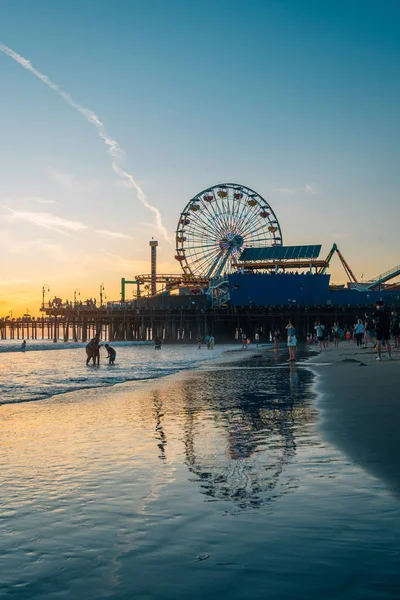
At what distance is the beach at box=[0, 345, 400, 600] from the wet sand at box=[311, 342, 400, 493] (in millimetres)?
73

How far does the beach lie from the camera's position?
11.1ft

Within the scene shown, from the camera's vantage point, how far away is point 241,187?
8388 centimetres

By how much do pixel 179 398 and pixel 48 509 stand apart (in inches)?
337

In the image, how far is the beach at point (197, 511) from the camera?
338 centimetres

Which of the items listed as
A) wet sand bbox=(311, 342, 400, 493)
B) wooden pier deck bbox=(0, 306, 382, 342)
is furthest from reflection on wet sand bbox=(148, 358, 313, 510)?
wooden pier deck bbox=(0, 306, 382, 342)

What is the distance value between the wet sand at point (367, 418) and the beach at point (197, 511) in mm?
73

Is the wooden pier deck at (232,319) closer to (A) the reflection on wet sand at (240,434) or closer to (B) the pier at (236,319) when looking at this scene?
(B) the pier at (236,319)

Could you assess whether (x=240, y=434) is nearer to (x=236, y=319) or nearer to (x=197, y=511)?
(x=197, y=511)

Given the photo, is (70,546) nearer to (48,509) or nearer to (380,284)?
(48,509)

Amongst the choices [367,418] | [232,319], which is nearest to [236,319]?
[232,319]

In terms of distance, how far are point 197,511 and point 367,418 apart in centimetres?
504

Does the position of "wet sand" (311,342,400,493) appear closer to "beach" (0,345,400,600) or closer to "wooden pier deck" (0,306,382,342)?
"beach" (0,345,400,600)

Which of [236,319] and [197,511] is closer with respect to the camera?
[197,511]

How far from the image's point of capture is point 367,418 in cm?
901
